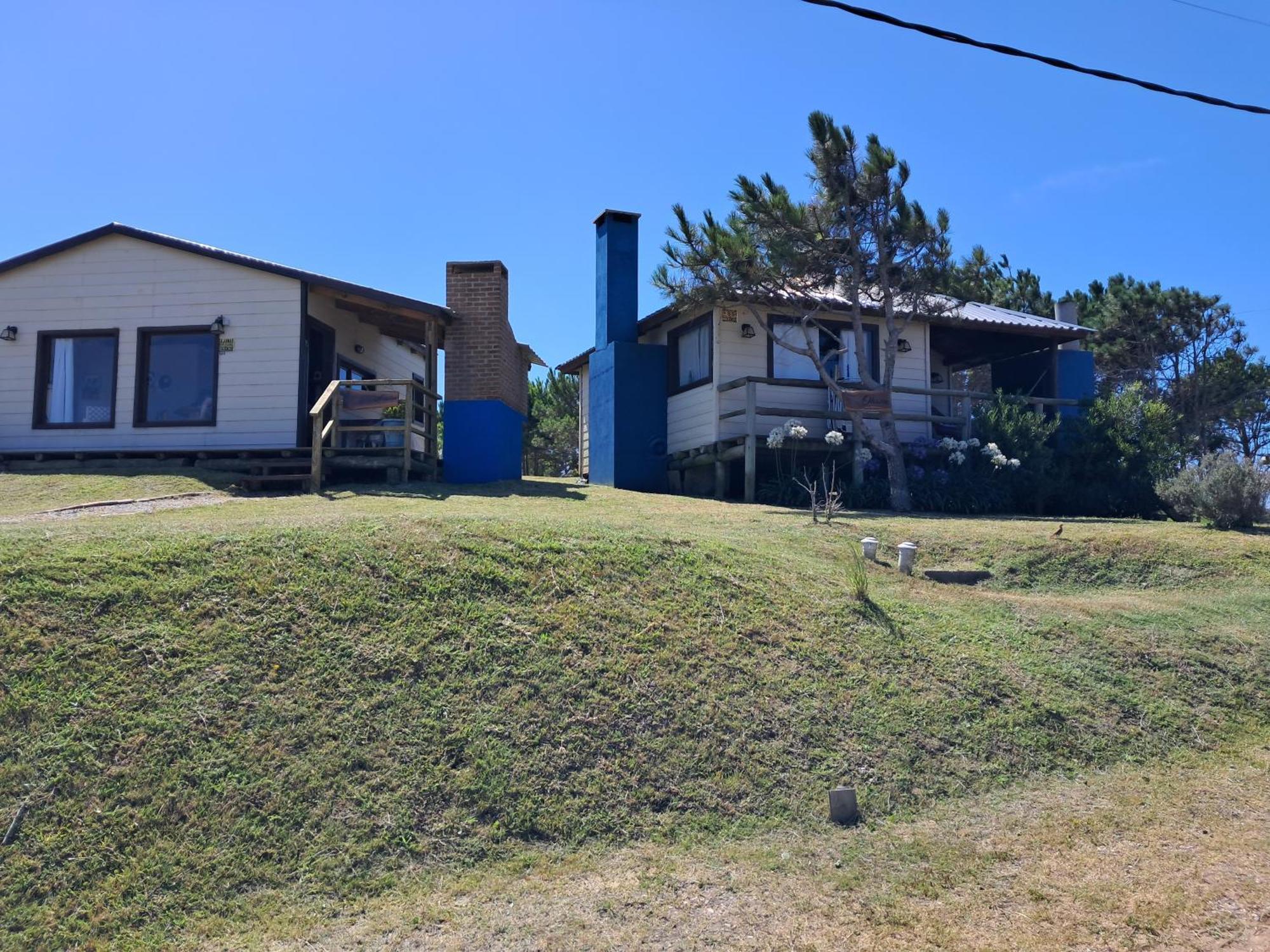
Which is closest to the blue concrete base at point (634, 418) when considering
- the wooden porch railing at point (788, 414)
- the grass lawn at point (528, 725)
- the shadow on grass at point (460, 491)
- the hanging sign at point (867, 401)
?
the wooden porch railing at point (788, 414)

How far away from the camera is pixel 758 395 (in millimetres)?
17688

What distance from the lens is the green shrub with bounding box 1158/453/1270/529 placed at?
14055 millimetres

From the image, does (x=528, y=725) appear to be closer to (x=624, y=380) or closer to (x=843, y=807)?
(x=843, y=807)

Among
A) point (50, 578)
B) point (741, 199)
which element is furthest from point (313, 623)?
point (741, 199)

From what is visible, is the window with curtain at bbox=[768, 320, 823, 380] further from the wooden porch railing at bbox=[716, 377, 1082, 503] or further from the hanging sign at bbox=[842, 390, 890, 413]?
the hanging sign at bbox=[842, 390, 890, 413]

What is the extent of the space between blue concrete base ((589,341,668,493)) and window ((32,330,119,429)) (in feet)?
26.0

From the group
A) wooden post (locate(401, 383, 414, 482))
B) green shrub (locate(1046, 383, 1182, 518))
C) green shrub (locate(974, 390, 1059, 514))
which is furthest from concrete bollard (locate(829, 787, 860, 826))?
green shrub (locate(1046, 383, 1182, 518))

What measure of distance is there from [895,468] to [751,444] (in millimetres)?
2145

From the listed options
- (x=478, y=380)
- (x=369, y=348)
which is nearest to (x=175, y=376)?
(x=369, y=348)

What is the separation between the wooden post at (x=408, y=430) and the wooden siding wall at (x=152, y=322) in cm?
199

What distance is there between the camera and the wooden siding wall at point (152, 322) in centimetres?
1656

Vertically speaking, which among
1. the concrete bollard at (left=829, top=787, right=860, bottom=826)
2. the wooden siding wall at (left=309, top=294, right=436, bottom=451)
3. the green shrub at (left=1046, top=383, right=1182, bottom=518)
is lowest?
the concrete bollard at (left=829, top=787, right=860, bottom=826)

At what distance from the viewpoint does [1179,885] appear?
5.77 meters

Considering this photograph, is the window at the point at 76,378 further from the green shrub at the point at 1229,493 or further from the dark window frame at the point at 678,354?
the green shrub at the point at 1229,493
